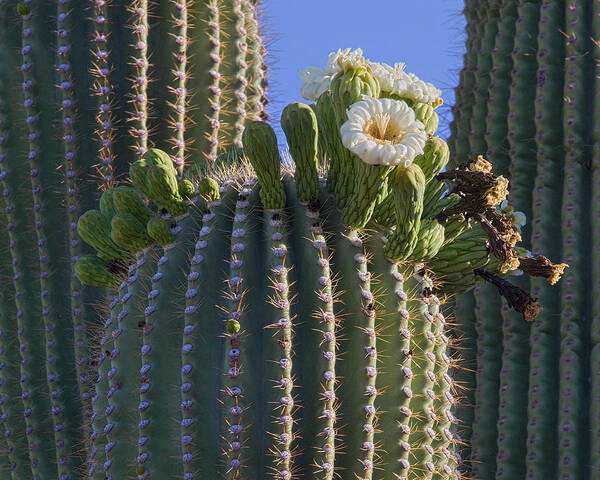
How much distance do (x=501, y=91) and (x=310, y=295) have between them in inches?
101

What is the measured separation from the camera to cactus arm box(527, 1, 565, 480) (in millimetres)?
3521

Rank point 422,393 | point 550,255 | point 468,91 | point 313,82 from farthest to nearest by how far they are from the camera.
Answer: point 468,91 → point 550,255 → point 313,82 → point 422,393

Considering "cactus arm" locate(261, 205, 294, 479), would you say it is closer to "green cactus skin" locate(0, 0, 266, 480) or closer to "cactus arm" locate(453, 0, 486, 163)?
"green cactus skin" locate(0, 0, 266, 480)

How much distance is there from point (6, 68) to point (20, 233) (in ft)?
1.84

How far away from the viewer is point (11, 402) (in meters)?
2.86

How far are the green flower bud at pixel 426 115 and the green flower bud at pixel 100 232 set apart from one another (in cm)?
79

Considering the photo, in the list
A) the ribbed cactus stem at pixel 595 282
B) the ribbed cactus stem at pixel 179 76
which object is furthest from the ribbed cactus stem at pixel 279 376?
the ribbed cactus stem at pixel 595 282

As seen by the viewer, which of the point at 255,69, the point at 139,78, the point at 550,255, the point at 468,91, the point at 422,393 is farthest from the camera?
the point at 468,91

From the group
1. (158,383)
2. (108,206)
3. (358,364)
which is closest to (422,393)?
(358,364)

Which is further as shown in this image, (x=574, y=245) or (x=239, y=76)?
(x=574, y=245)

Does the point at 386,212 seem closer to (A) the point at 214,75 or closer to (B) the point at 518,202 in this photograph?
(A) the point at 214,75

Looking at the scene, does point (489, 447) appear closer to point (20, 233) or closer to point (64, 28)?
point (20, 233)

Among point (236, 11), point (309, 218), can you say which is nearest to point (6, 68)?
point (236, 11)

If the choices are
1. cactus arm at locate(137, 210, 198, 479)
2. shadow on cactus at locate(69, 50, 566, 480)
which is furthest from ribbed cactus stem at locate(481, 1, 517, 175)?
cactus arm at locate(137, 210, 198, 479)
